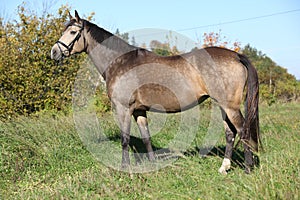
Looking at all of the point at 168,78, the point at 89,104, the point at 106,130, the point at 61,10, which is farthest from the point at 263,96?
the point at 168,78

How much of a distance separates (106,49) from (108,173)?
2.19 m

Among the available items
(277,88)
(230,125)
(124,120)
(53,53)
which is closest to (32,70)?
(53,53)

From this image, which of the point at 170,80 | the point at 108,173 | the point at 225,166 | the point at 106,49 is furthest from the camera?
the point at 106,49

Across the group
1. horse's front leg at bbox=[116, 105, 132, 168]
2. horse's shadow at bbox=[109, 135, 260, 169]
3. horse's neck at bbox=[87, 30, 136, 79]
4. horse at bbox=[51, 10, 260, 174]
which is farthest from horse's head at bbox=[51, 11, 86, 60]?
horse's shadow at bbox=[109, 135, 260, 169]

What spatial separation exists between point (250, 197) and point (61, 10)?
31.9 ft

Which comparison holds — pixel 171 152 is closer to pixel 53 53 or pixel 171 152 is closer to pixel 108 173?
pixel 108 173

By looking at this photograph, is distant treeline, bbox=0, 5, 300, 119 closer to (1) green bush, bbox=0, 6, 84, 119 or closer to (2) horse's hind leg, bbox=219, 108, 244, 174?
(1) green bush, bbox=0, 6, 84, 119

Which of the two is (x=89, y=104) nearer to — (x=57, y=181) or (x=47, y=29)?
(x=47, y=29)

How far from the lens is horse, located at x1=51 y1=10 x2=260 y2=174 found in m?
4.47

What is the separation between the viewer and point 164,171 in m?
4.45

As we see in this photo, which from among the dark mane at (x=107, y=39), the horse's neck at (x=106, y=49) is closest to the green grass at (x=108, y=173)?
the horse's neck at (x=106, y=49)

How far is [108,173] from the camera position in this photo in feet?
14.3

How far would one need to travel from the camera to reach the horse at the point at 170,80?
4469mm

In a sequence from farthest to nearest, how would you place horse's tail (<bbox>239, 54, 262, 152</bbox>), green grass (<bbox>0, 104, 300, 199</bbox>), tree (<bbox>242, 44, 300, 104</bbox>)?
tree (<bbox>242, 44, 300, 104</bbox>) → horse's tail (<bbox>239, 54, 262, 152</bbox>) → green grass (<bbox>0, 104, 300, 199</bbox>)
